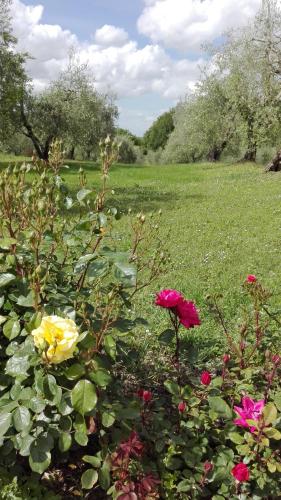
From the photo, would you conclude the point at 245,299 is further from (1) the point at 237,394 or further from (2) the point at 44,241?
(2) the point at 44,241

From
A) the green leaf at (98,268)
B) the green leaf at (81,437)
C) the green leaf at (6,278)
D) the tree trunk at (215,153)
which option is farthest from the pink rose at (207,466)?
the tree trunk at (215,153)

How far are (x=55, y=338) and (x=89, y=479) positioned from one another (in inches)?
36.8

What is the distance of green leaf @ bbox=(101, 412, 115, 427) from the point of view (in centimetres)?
232

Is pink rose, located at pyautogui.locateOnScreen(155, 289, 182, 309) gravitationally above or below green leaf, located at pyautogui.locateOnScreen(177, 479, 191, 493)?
above

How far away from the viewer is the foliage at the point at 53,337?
221cm

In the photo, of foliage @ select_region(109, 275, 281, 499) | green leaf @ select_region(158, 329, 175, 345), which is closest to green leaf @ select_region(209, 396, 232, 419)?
foliage @ select_region(109, 275, 281, 499)

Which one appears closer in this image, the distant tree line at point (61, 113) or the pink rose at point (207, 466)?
the pink rose at point (207, 466)

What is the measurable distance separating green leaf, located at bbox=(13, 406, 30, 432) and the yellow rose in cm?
39

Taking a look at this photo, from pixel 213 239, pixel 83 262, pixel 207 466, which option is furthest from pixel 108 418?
pixel 213 239

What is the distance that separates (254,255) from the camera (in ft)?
29.5

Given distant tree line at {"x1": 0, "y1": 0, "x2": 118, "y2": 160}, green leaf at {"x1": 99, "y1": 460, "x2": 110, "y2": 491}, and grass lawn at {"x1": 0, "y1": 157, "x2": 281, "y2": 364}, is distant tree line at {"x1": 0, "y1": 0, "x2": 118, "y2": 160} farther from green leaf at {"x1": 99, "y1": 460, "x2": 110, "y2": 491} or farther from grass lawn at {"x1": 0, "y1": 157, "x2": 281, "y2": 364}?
green leaf at {"x1": 99, "y1": 460, "x2": 110, "y2": 491}

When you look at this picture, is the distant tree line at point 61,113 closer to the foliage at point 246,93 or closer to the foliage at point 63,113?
the foliage at point 63,113

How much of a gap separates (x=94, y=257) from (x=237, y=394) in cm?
152

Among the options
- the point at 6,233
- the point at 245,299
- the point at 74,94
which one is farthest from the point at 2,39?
the point at 74,94
